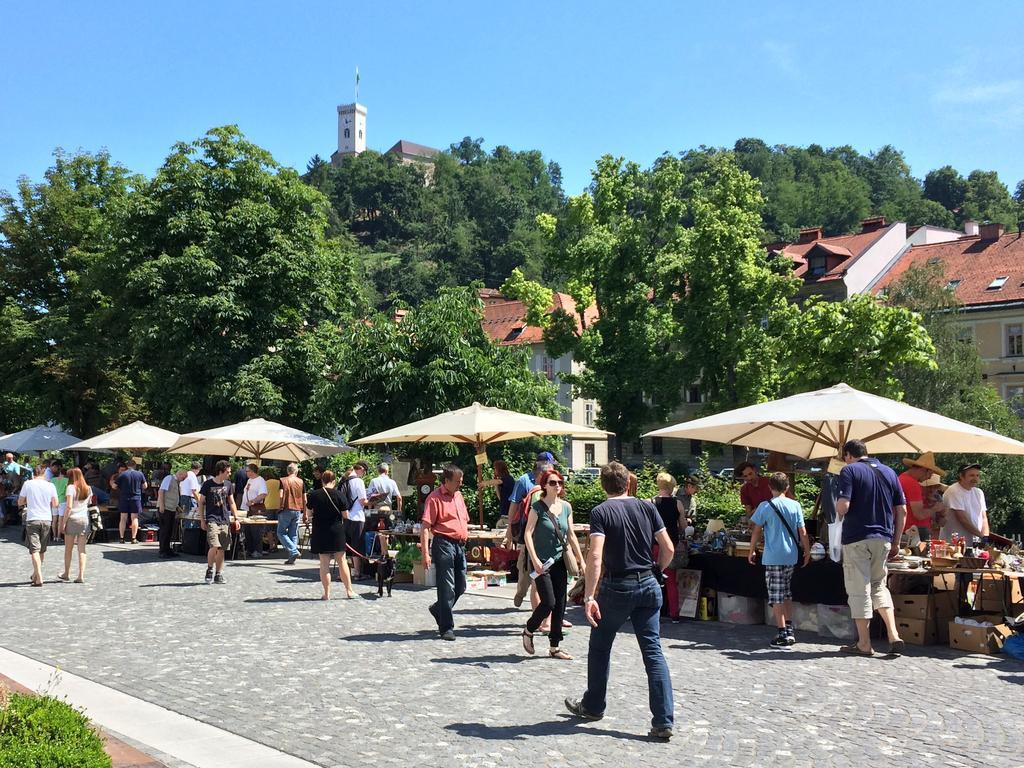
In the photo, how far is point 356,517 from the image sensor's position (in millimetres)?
17172

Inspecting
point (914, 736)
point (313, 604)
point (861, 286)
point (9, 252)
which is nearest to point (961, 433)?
point (914, 736)

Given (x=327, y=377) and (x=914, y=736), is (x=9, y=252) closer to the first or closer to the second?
(x=327, y=377)

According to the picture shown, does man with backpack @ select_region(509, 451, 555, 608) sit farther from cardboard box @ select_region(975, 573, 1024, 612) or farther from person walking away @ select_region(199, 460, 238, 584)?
person walking away @ select_region(199, 460, 238, 584)

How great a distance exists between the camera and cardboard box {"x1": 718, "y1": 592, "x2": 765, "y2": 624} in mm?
12453

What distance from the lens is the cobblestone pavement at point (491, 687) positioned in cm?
694

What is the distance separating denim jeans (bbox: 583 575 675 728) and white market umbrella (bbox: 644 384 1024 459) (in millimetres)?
4946

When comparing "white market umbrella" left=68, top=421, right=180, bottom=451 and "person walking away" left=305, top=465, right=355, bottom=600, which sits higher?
"white market umbrella" left=68, top=421, right=180, bottom=451

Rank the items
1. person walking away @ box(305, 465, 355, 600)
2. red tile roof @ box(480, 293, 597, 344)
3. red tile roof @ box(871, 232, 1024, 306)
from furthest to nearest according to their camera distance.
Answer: red tile roof @ box(480, 293, 597, 344) < red tile roof @ box(871, 232, 1024, 306) < person walking away @ box(305, 465, 355, 600)

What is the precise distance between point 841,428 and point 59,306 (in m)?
33.5

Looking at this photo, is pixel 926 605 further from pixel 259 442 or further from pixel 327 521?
pixel 259 442

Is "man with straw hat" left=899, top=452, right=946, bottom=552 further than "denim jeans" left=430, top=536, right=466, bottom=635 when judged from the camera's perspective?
Yes

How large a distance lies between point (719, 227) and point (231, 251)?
21367 millimetres

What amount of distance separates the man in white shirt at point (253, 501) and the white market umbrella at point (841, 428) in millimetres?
9981

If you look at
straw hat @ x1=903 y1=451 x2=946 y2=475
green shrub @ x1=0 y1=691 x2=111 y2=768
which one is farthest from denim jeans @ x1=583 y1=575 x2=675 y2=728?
straw hat @ x1=903 y1=451 x2=946 y2=475
